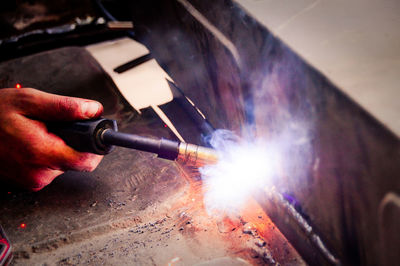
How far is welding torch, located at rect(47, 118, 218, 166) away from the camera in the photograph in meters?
1.20

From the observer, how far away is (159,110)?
177 cm

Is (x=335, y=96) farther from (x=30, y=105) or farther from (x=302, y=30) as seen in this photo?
(x=30, y=105)

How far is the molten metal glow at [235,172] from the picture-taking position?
3.81ft

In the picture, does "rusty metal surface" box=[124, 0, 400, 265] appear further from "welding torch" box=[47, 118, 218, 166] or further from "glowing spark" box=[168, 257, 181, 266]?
"glowing spark" box=[168, 257, 181, 266]

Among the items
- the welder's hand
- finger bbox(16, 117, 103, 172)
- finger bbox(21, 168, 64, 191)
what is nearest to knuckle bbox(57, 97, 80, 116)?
the welder's hand

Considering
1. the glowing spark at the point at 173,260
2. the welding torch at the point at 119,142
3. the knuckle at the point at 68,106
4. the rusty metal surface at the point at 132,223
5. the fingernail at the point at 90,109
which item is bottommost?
the glowing spark at the point at 173,260

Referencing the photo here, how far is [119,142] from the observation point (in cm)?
120

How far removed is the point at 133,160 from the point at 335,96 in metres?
0.96

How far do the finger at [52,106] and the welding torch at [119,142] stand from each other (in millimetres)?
30

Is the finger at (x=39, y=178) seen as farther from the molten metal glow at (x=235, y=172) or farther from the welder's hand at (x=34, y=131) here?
the molten metal glow at (x=235, y=172)

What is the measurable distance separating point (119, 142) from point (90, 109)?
0.51ft

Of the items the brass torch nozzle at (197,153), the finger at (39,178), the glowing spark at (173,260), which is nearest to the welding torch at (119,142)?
the brass torch nozzle at (197,153)

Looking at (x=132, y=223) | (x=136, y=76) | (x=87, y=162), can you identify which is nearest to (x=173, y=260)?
(x=132, y=223)

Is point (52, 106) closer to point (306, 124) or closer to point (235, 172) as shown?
point (235, 172)
